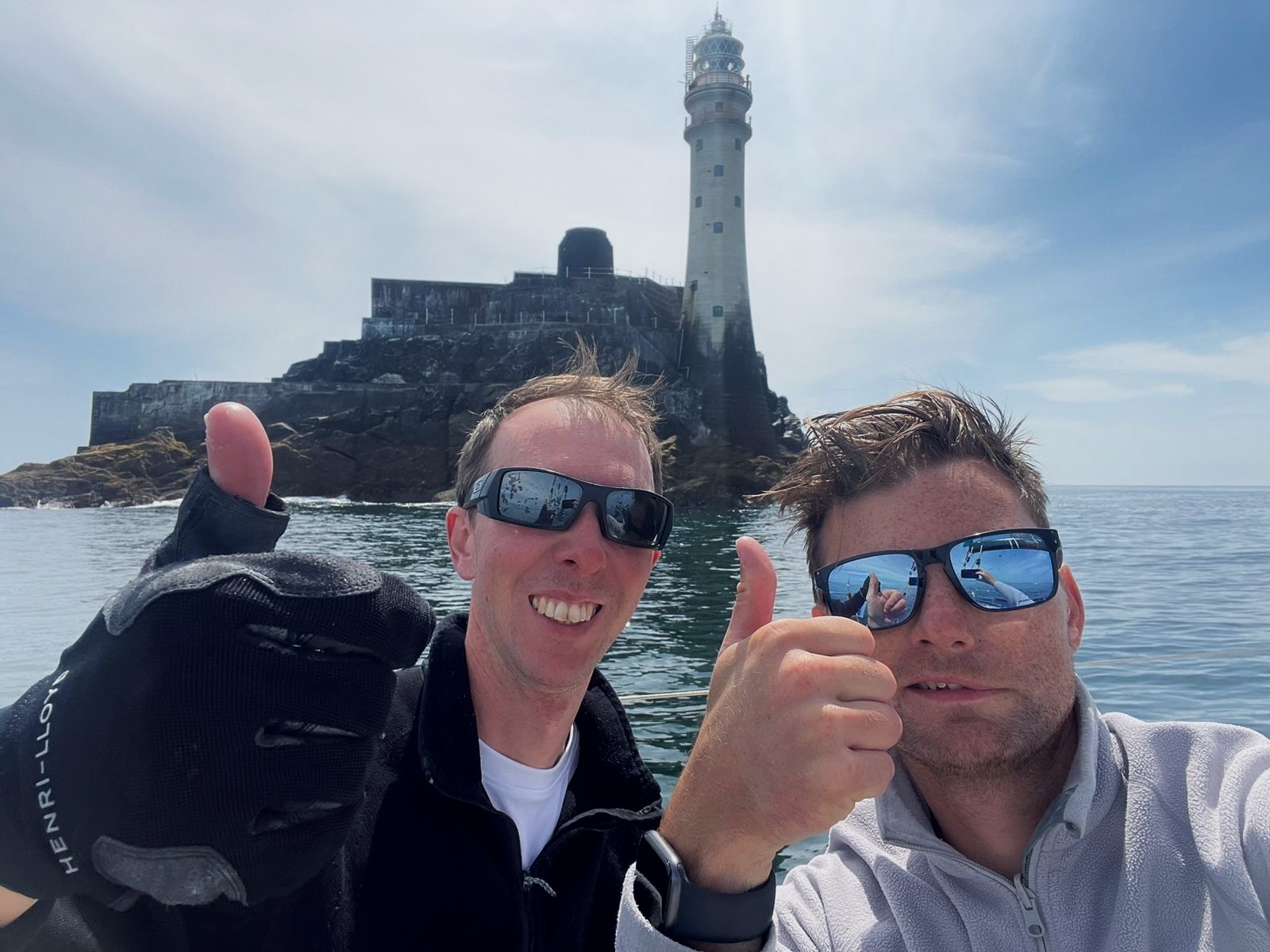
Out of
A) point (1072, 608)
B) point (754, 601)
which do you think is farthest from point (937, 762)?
point (754, 601)

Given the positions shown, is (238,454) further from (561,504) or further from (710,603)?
(710,603)

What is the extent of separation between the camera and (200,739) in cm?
117

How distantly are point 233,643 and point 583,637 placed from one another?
0.99m

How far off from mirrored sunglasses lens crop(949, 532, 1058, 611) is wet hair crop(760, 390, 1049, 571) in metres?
0.17

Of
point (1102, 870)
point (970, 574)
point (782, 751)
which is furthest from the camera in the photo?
point (970, 574)

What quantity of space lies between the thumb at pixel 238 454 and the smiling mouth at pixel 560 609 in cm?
78

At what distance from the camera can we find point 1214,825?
153 cm

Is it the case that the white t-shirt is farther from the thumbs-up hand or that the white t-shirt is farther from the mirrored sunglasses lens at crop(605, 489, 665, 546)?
the thumbs-up hand

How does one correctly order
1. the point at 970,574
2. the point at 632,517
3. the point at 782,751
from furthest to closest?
the point at 632,517, the point at 970,574, the point at 782,751

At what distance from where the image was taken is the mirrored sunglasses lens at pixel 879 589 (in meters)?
1.74

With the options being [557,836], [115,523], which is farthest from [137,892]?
[115,523]

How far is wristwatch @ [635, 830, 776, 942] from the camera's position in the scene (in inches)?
47.4

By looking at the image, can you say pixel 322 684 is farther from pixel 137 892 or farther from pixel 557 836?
pixel 557 836

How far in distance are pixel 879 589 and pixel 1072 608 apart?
55cm
